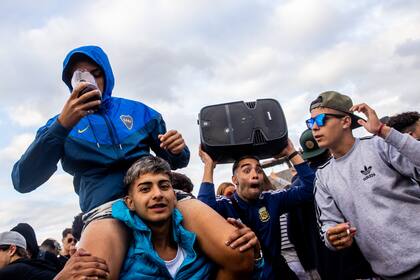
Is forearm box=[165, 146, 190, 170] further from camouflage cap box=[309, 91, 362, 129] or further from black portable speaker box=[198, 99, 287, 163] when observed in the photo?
camouflage cap box=[309, 91, 362, 129]

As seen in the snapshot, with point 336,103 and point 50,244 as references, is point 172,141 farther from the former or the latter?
point 50,244

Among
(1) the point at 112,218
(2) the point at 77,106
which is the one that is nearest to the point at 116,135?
(2) the point at 77,106

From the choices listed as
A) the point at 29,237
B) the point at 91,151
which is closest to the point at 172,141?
the point at 91,151

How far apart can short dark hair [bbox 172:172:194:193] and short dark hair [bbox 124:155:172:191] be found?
190 centimetres

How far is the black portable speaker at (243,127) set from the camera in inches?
128

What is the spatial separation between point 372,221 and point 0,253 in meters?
4.07

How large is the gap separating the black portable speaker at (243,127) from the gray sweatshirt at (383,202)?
0.62 m

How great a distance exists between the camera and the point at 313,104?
3459 millimetres

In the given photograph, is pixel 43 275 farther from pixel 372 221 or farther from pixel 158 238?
pixel 372 221

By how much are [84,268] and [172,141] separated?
96 cm

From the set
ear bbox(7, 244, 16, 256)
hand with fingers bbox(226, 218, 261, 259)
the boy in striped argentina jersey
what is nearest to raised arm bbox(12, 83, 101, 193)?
hand with fingers bbox(226, 218, 261, 259)

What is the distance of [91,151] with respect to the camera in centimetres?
239

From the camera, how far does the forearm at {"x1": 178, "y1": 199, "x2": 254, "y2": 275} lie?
80.1 inches

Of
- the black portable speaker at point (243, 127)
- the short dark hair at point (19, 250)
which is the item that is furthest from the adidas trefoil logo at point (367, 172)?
the short dark hair at point (19, 250)
